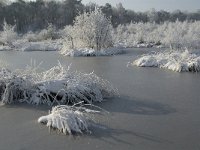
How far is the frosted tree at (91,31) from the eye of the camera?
109 ft

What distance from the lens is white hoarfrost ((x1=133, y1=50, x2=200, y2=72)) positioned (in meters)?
20.1

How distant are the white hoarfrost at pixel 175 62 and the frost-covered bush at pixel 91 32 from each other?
10574mm

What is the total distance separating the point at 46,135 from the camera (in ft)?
30.1

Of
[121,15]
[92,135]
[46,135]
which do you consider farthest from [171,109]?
[121,15]

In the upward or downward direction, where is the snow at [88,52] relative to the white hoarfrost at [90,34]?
downward

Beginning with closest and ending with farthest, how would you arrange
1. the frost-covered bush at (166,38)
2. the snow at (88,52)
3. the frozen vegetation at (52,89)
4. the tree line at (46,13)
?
the frozen vegetation at (52,89) → the snow at (88,52) → the frost-covered bush at (166,38) → the tree line at (46,13)

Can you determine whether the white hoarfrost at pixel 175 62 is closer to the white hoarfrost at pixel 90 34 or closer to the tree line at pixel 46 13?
the white hoarfrost at pixel 90 34

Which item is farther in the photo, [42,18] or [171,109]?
[42,18]

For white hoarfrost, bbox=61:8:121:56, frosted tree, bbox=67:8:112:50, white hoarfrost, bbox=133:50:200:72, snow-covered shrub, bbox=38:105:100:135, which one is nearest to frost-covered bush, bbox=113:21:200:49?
white hoarfrost, bbox=61:8:121:56

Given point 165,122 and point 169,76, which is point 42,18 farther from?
point 165,122

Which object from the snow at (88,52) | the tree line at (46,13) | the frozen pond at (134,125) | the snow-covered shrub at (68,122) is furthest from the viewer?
the tree line at (46,13)

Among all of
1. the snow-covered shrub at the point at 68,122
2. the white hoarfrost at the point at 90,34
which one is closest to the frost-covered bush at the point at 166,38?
the white hoarfrost at the point at 90,34

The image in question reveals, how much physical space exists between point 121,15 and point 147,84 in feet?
220

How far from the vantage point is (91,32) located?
3334cm
